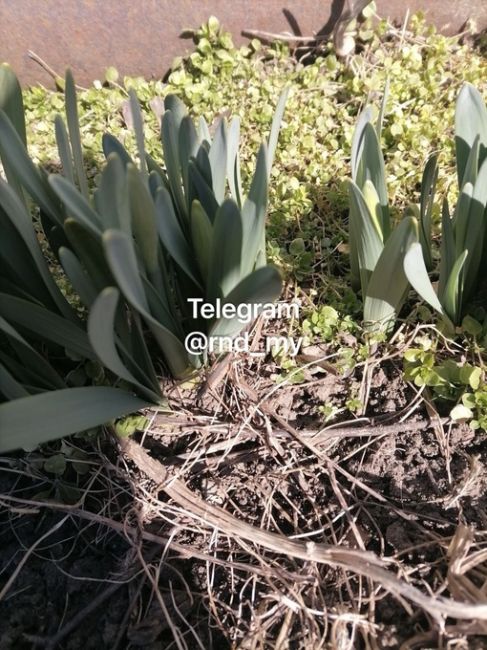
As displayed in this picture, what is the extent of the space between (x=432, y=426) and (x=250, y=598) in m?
0.45

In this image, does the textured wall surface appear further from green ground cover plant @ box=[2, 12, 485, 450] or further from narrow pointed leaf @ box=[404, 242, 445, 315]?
narrow pointed leaf @ box=[404, 242, 445, 315]

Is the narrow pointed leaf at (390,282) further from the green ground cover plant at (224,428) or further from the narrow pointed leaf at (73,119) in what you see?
the narrow pointed leaf at (73,119)

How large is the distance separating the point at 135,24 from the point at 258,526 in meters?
1.62

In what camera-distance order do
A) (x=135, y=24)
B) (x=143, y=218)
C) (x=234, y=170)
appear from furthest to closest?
(x=135, y=24)
(x=234, y=170)
(x=143, y=218)

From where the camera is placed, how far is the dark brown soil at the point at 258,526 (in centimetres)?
86

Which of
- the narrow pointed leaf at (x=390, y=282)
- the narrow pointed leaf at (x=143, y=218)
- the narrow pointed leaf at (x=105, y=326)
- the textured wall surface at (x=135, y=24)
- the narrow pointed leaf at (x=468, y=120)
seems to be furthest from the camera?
the textured wall surface at (x=135, y=24)

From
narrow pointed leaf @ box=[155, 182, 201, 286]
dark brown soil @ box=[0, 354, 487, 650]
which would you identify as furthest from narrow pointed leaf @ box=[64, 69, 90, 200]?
dark brown soil @ box=[0, 354, 487, 650]

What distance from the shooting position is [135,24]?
177cm

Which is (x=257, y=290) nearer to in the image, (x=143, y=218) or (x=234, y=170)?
(x=143, y=218)

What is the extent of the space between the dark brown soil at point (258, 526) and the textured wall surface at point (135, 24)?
131cm

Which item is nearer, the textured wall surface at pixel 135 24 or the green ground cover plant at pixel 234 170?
the green ground cover plant at pixel 234 170

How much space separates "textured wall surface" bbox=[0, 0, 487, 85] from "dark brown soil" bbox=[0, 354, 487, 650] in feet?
4.29

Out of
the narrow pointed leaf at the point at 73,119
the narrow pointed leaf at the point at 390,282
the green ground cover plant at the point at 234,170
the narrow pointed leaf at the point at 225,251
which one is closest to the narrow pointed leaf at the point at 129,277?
the green ground cover plant at the point at 234,170

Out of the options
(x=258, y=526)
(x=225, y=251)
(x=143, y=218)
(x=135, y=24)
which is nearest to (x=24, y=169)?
(x=143, y=218)
